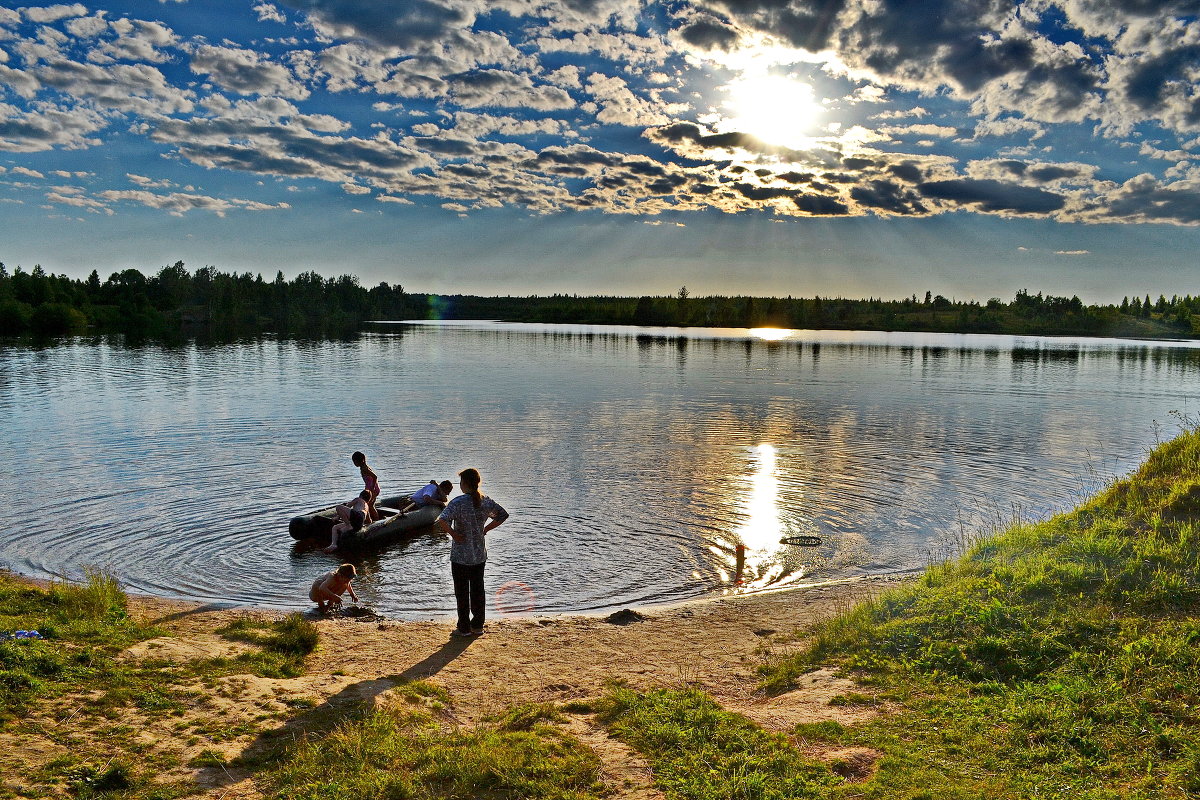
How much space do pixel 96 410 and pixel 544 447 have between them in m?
25.9

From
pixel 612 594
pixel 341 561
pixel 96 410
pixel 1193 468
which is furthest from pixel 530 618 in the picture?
pixel 96 410

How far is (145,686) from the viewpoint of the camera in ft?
28.9

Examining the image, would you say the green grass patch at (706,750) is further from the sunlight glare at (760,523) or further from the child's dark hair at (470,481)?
the sunlight glare at (760,523)

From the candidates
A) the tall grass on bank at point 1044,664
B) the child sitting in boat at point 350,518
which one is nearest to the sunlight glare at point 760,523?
the tall grass on bank at point 1044,664

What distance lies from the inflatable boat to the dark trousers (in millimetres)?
6694

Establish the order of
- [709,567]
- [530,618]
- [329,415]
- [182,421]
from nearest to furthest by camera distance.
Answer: [530,618], [709,567], [182,421], [329,415]

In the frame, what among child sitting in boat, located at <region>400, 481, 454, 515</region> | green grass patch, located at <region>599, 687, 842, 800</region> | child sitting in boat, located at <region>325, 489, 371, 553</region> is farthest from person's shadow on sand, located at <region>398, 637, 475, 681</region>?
child sitting in boat, located at <region>400, 481, 454, 515</region>

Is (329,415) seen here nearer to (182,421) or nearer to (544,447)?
(182,421)

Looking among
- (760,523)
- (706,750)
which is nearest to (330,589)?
(706,750)

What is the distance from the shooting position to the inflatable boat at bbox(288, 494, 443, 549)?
719 inches

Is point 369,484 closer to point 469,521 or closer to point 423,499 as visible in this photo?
point 423,499

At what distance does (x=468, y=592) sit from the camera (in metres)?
12.5

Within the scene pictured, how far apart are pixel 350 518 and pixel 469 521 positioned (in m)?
7.75

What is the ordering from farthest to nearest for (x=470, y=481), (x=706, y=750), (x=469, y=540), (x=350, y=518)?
(x=350, y=518) < (x=469, y=540) < (x=470, y=481) < (x=706, y=750)
